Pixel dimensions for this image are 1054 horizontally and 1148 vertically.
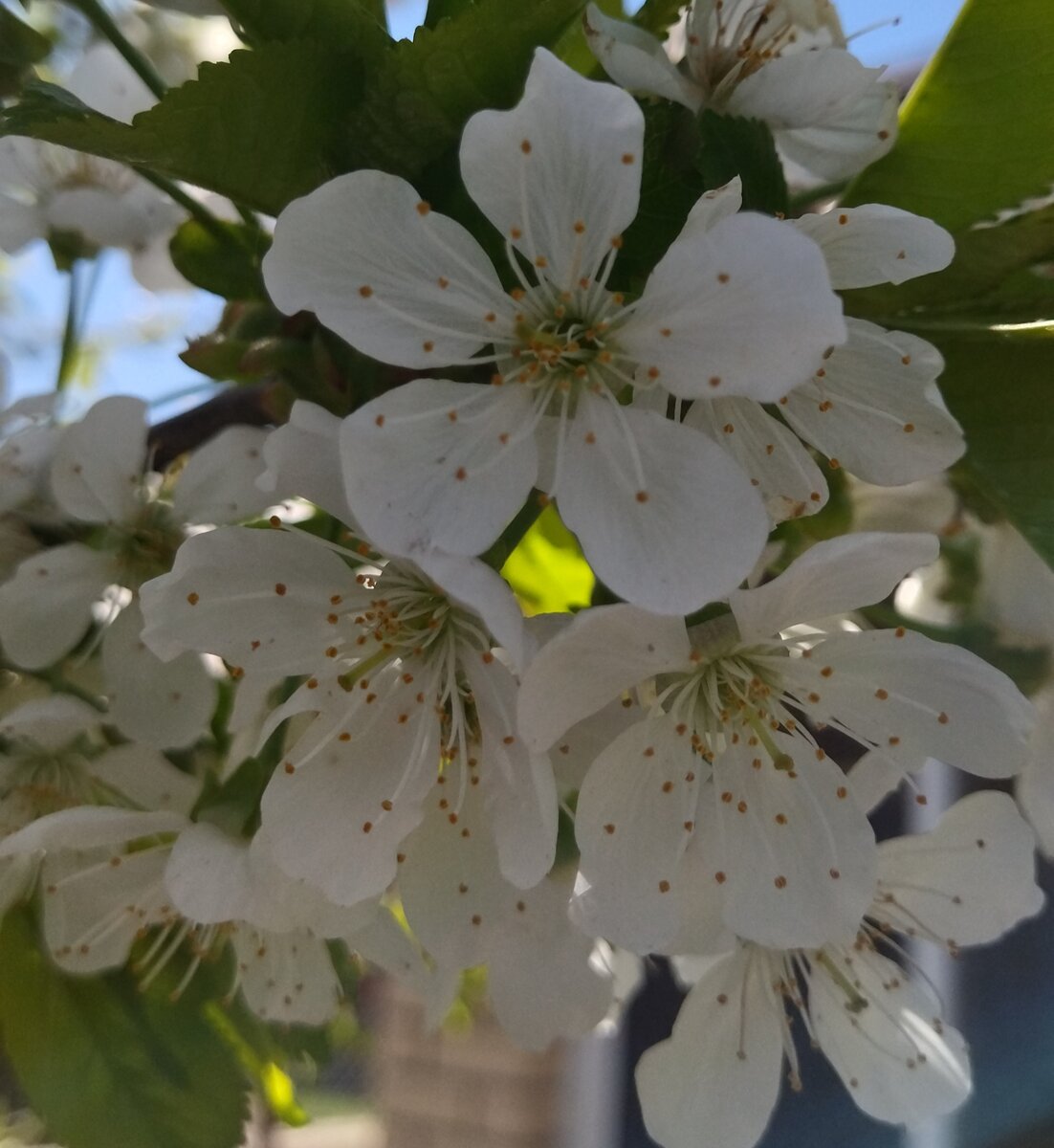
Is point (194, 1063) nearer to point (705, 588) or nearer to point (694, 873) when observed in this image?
point (694, 873)

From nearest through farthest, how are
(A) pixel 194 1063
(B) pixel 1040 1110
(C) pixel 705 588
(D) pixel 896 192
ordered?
(C) pixel 705 588
(D) pixel 896 192
(A) pixel 194 1063
(B) pixel 1040 1110

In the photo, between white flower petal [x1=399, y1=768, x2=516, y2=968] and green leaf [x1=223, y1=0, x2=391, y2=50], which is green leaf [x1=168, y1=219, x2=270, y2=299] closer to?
green leaf [x1=223, y1=0, x2=391, y2=50]

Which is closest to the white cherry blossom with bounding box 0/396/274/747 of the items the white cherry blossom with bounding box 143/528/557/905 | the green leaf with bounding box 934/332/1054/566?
the white cherry blossom with bounding box 143/528/557/905

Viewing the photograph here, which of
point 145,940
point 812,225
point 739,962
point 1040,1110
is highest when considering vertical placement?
point 812,225

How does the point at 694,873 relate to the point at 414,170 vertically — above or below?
below

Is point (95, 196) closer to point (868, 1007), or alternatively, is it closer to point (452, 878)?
point (452, 878)

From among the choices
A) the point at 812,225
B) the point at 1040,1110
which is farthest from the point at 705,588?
the point at 1040,1110
